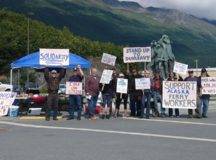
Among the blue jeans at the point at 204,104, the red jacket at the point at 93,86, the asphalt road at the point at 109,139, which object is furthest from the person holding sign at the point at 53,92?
the blue jeans at the point at 204,104

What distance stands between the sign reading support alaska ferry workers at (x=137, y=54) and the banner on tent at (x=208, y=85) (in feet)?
8.55

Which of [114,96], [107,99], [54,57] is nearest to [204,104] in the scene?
[114,96]

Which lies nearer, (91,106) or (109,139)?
→ (109,139)

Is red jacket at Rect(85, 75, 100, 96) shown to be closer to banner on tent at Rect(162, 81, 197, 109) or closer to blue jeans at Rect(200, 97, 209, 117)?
banner on tent at Rect(162, 81, 197, 109)

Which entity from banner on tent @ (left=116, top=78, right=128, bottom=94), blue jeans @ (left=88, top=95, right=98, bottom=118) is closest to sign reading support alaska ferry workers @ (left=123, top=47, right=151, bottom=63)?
banner on tent @ (left=116, top=78, right=128, bottom=94)

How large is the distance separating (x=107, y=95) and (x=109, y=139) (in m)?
7.41

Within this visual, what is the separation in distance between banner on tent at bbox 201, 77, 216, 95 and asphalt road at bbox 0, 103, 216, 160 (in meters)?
1.81

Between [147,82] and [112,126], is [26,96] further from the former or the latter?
[112,126]

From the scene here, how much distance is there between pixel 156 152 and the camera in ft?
42.4

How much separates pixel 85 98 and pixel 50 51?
2596mm

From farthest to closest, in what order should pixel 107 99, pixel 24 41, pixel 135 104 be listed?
1. pixel 24 41
2. pixel 135 104
3. pixel 107 99

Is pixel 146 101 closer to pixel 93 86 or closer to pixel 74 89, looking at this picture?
pixel 93 86

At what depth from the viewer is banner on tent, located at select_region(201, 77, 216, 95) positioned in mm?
23109

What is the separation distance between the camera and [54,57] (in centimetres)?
2469
